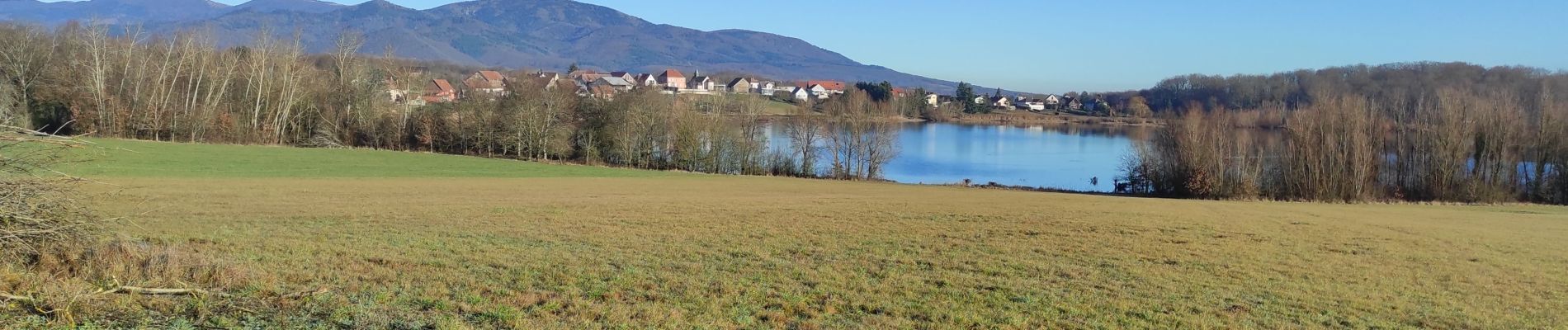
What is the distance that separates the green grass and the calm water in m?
20.8

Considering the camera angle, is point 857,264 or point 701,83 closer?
point 857,264

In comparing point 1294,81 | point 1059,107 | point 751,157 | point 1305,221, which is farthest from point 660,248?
point 1059,107

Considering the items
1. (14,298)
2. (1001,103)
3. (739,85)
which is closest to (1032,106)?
(1001,103)

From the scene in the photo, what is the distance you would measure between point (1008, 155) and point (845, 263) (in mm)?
70789

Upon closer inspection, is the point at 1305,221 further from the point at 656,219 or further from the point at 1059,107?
the point at 1059,107

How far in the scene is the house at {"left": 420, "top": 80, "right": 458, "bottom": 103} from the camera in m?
69.4

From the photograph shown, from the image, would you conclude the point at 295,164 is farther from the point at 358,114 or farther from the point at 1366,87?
the point at 1366,87

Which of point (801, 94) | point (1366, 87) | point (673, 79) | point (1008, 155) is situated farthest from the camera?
point (673, 79)

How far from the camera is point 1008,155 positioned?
3150 inches

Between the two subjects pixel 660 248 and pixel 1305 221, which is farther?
pixel 1305 221

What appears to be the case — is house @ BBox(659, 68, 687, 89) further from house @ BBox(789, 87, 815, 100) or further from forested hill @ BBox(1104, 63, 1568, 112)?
forested hill @ BBox(1104, 63, 1568, 112)

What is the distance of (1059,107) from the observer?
189 metres

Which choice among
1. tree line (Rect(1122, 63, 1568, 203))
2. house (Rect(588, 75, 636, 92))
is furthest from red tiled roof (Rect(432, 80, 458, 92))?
tree line (Rect(1122, 63, 1568, 203))

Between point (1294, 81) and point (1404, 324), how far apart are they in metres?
155
